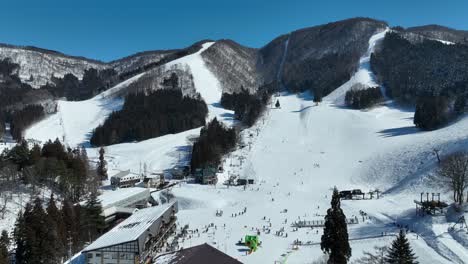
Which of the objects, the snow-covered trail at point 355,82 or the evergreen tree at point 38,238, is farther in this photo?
the snow-covered trail at point 355,82

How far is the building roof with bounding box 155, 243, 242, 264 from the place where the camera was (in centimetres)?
2878

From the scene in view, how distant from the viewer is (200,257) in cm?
2967

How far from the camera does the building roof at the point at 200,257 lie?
2878 cm

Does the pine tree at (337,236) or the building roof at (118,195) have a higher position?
the pine tree at (337,236)

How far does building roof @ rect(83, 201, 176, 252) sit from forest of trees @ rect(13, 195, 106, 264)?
10.2 feet

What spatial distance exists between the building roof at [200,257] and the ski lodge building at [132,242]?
2.45 metres

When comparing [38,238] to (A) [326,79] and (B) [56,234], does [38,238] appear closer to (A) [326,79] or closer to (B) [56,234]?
(B) [56,234]

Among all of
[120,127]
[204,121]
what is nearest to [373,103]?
[204,121]

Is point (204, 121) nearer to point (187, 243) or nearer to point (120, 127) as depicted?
point (120, 127)

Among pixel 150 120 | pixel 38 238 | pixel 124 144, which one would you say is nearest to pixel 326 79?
pixel 150 120

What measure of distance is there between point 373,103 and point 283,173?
206 ft

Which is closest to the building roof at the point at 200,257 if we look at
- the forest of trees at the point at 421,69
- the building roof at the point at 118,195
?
the building roof at the point at 118,195

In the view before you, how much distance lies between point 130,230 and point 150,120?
75.8 metres

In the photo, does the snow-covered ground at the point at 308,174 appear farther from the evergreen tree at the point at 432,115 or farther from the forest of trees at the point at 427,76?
the forest of trees at the point at 427,76
